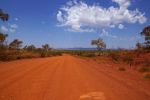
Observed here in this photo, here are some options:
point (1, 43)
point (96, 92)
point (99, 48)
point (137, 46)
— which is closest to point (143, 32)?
point (137, 46)

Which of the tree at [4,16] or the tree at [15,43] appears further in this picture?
the tree at [15,43]

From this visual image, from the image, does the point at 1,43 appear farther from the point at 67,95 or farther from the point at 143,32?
the point at 67,95

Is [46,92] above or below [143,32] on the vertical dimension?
below

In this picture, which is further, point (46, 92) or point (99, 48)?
point (99, 48)

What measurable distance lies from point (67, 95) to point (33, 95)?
1381mm

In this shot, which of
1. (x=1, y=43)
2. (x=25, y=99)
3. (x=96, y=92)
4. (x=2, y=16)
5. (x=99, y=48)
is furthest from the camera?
(x=99, y=48)

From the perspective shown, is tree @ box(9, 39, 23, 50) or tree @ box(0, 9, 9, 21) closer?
tree @ box(0, 9, 9, 21)

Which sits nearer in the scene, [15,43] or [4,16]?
[4,16]

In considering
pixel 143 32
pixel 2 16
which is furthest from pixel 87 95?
pixel 143 32

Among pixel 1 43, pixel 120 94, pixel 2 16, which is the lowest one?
pixel 120 94

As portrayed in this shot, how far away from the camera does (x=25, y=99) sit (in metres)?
9.34

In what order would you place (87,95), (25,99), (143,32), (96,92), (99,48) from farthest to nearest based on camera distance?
(99,48), (143,32), (96,92), (87,95), (25,99)

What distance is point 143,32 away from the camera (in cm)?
6338

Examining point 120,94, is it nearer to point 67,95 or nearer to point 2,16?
point 67,95
